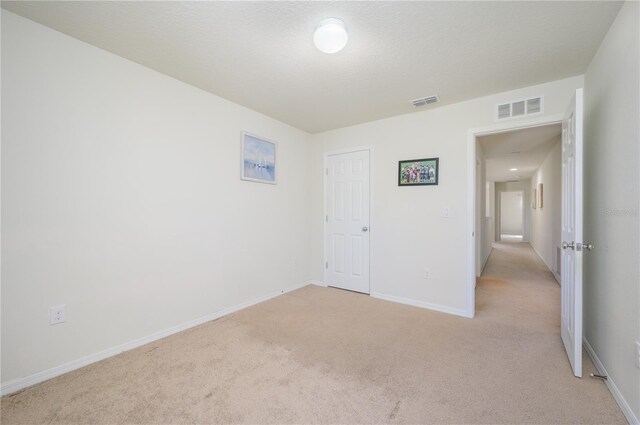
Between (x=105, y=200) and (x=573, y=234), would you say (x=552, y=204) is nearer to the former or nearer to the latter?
(x=573, y=234)

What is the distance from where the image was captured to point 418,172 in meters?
3.29

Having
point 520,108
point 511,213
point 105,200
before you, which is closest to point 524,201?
point 511,213

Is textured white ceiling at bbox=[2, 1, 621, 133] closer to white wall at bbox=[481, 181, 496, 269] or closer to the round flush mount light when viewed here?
A: the round flush mount light

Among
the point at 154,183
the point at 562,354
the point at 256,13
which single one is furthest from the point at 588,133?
the point at 154,183

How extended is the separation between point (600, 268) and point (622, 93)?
1.18m

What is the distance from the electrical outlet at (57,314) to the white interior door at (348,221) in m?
2.92

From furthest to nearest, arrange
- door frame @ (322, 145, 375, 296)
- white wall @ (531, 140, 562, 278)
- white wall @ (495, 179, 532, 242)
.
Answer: white wall @ (495, 179, 532, 242), white wall @ (531, 140, 562, 278), door frame @ (322, 145, 375, 296)

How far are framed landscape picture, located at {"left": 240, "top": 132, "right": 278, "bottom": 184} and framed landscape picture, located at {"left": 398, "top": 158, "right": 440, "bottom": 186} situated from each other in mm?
1654

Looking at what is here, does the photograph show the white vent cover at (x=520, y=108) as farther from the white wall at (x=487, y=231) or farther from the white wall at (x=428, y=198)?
the white wall at (x=487, y=231)

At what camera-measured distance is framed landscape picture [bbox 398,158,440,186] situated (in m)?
3.18

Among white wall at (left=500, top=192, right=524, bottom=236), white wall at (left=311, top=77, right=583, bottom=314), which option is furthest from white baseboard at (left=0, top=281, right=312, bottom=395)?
white wall at (left=500, top=192, right=524, bottom=236)

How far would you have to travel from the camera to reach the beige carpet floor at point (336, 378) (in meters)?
1.53

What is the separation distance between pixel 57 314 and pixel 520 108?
4.29m

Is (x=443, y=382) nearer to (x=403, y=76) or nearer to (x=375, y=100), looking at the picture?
(x=403, y=76)
